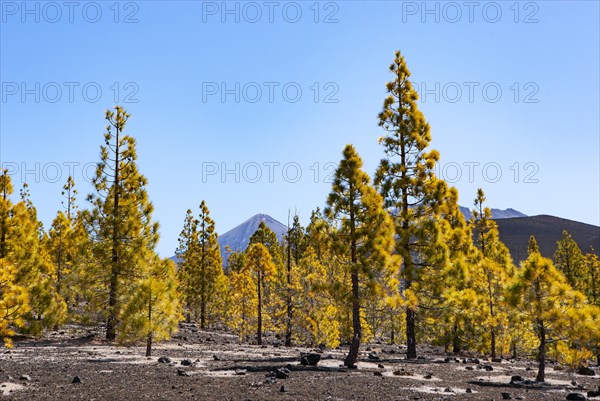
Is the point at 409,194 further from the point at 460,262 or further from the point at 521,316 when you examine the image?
the point at 521,316

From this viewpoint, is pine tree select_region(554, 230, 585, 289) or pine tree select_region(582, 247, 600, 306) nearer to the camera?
pine tree select_region(582, 247, 600, 306)

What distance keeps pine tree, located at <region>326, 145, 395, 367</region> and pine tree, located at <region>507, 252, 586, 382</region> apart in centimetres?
432

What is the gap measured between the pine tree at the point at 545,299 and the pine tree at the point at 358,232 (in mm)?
4318

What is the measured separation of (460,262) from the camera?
22266 mm

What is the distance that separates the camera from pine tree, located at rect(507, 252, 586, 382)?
15883mm

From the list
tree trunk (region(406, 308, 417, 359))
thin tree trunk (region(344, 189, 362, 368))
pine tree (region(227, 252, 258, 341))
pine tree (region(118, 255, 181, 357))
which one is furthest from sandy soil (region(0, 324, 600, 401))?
pine tree (region(227, 252, 258, 341))

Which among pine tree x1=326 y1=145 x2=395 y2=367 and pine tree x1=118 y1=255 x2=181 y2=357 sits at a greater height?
pine tree x1=326 y1=145 x2=395 y2=367

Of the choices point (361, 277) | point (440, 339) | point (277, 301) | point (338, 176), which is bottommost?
point (440, 339)

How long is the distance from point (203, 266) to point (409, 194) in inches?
1251

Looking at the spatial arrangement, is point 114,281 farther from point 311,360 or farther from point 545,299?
point 545,299

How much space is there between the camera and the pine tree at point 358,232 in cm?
1727

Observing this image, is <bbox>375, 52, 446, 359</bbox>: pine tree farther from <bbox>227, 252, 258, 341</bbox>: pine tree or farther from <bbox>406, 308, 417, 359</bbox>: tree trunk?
<bbox>227, 252, 258, 341</bbox>: pine tree

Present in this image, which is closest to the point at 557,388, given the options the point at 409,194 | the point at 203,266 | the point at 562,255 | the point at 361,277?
the point at 361,277

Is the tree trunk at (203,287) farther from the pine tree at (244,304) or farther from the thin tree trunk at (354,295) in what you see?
the thin tree trunk at (354,295)
